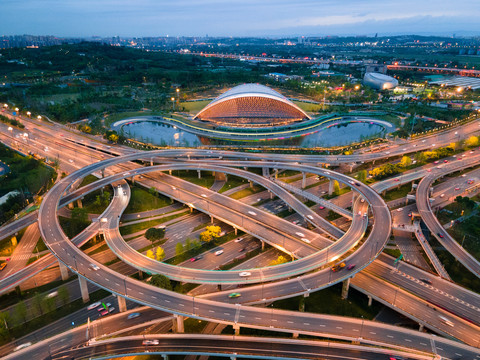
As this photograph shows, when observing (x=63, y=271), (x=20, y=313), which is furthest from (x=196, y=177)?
(x=20, y=313)

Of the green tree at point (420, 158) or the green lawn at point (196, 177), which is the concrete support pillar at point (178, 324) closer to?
the green lawn at point (196, 177)

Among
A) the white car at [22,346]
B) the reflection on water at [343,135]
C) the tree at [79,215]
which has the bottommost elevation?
the white car at [22,346]

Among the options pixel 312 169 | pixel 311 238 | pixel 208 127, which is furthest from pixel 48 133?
pixel 311 238

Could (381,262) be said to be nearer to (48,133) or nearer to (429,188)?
(429,188)

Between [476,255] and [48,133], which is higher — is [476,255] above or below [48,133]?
below

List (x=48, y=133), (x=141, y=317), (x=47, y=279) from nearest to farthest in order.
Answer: (x=141, y=317) < (x=47, y=279) < (x=48, y=133)

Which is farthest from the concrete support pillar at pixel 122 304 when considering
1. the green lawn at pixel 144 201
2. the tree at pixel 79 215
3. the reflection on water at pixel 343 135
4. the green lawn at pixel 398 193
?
the reflection on water at pixel 343 135

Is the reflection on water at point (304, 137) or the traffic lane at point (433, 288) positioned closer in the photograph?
the traffic lane at point (433, 288)
